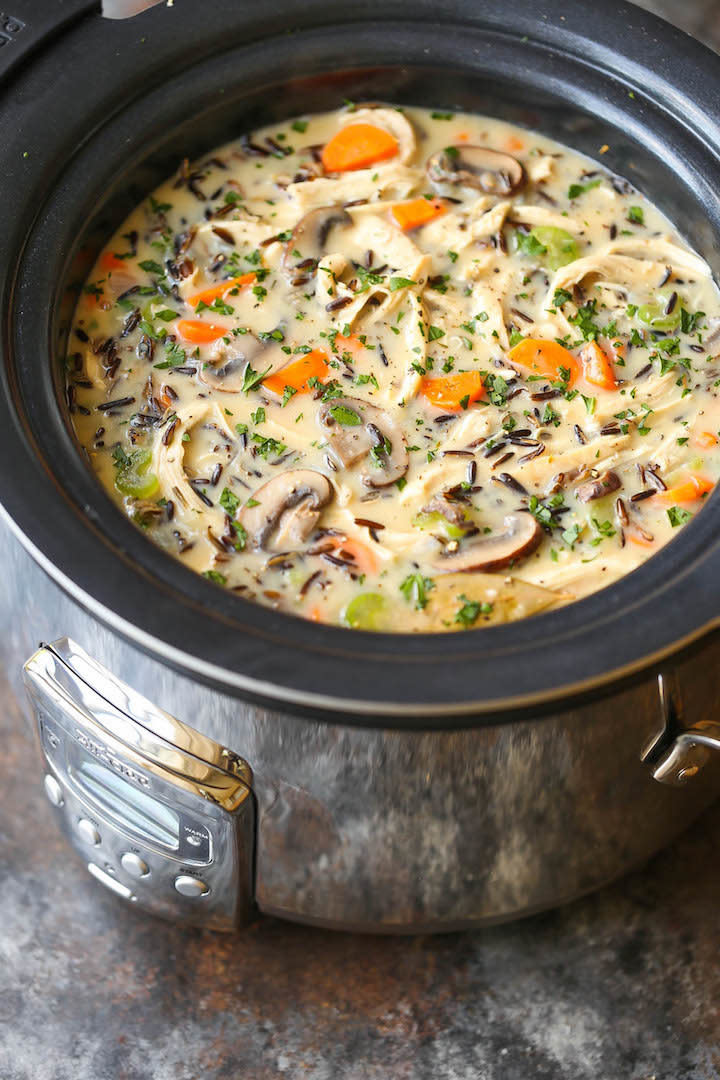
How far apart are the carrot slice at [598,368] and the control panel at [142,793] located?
1.13m

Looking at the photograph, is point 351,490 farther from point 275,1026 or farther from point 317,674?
point 275,1026

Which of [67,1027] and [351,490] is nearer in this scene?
[351,490]

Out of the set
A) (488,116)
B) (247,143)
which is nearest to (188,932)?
(247,143)

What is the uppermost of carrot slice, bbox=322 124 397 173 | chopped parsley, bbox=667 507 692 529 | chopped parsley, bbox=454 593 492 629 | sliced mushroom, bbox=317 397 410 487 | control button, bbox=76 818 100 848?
carrot slice, bbox=322 124 397 173

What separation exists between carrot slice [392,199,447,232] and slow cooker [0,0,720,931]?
0.33 m

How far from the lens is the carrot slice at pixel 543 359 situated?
273 cm

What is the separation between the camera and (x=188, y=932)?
284 cm

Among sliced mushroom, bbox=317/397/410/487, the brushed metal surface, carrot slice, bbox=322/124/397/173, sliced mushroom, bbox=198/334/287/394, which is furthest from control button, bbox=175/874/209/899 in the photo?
carrot slice, bbox=322/124/397/173

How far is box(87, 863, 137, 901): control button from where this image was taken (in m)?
2.67

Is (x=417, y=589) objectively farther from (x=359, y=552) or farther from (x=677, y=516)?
(x=677, y=516)

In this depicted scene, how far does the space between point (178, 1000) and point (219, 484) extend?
1.11 meters

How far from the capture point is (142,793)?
7.57 ft

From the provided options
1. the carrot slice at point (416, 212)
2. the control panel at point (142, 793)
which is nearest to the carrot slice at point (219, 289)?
the carrot slice at point (416, 212)

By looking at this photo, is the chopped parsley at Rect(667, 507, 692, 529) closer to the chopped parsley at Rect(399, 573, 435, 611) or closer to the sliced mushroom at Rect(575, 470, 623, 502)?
the sliced mushroom at Rect(575, 470, 623, 502)
